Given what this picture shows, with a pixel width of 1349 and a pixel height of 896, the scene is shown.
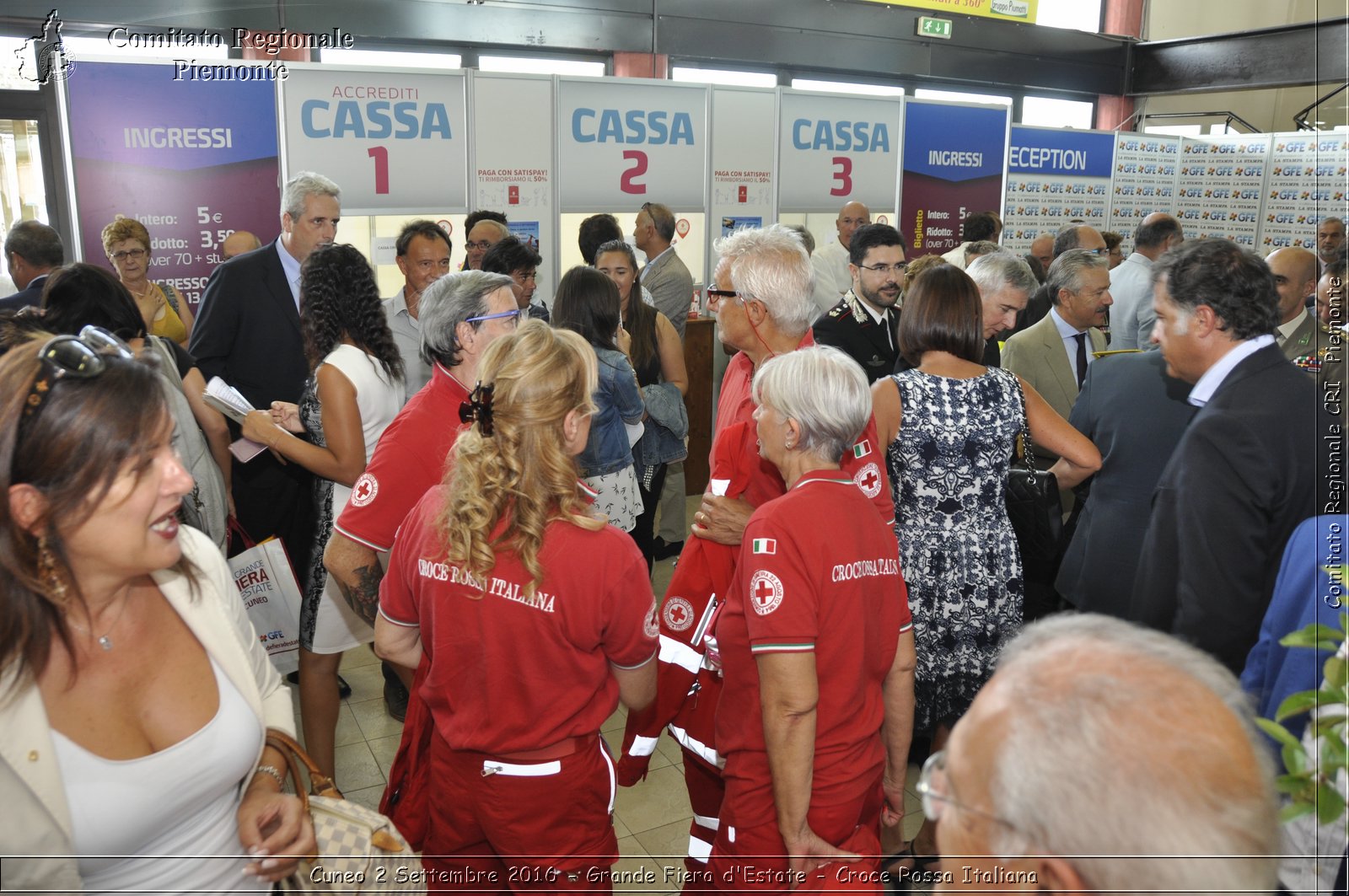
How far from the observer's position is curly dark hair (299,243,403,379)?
2.83 metres

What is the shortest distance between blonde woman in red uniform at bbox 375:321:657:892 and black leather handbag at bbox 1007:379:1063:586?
171cm

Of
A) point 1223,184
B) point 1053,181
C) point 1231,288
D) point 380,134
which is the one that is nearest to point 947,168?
point 1053,181

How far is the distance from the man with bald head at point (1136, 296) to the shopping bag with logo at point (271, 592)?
15.2 feet

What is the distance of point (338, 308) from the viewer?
9.29 feet

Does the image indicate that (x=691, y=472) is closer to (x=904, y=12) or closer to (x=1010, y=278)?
(x=1010, y=278)

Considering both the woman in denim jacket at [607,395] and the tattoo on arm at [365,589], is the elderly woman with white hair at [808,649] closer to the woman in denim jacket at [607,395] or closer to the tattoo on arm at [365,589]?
the tattoo on arm at [365,589]

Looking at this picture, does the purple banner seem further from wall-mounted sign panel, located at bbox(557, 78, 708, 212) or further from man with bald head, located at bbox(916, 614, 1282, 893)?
man with bald head, located at bbox(916, 614, 1282, 893)

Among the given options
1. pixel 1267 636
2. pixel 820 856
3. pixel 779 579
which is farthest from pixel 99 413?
pixel 1267 636

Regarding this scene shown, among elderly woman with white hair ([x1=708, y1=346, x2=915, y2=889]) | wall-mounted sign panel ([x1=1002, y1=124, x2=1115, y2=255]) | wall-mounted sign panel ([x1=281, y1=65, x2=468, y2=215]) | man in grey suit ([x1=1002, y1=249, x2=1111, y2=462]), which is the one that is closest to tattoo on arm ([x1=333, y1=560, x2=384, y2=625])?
elderly woman with white hair ([x1=708, y1=346, x2=915, y2=889])

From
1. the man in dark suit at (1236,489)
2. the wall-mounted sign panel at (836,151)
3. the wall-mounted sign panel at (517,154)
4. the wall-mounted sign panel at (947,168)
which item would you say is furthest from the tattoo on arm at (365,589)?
the wall-mounted sign panel at (947,168)

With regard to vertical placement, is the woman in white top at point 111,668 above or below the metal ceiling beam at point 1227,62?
below

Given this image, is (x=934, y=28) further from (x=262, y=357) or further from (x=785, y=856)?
(x=785, y=856)

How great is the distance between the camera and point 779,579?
180 centimetres

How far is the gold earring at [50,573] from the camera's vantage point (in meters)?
1.32
